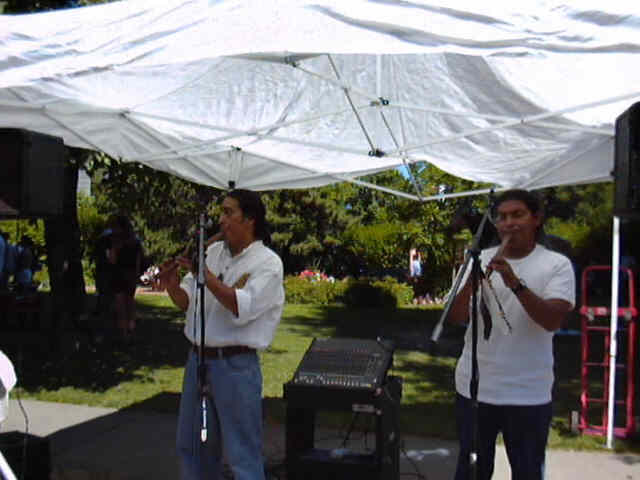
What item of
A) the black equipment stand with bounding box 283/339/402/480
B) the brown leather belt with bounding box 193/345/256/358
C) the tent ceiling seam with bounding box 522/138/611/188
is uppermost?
the tent ceiling seam with bounding box 522/138/611/188

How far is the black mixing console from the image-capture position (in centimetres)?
381

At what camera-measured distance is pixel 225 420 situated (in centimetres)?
323

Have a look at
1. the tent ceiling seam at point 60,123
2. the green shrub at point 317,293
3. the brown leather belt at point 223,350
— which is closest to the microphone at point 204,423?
the brown leather belt at point 223,350

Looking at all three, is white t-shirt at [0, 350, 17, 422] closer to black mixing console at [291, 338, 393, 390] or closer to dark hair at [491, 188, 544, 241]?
black mixing console at [291, 338, 393, 390]

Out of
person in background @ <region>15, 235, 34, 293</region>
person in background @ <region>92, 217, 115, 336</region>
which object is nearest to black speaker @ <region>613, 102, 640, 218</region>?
person in background @ <region>92, 217, 115, 336</region>

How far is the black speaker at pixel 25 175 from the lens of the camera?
3242 mm

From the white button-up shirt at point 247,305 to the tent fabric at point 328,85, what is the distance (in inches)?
39.0

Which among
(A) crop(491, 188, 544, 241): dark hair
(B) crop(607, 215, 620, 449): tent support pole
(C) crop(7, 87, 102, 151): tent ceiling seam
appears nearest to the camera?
(A) crop(491, 188, 544, 241): dark hair

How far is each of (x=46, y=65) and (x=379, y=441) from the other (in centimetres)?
253

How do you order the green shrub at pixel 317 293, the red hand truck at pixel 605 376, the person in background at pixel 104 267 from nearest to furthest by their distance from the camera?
the red hand truck at pixel 605 376 < the person in background at pixel 104 267 < the green shrub at pixel 317 293

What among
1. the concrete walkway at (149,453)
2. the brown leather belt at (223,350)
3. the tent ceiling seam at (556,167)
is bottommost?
the concrete walkway at (149,453)

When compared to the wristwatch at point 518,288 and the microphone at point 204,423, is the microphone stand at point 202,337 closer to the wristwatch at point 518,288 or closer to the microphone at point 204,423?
the microphone at point 204,423

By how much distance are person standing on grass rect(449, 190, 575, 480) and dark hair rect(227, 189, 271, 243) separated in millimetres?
1144

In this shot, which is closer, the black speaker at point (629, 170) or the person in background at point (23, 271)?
the black speaker at point (629, 170)
